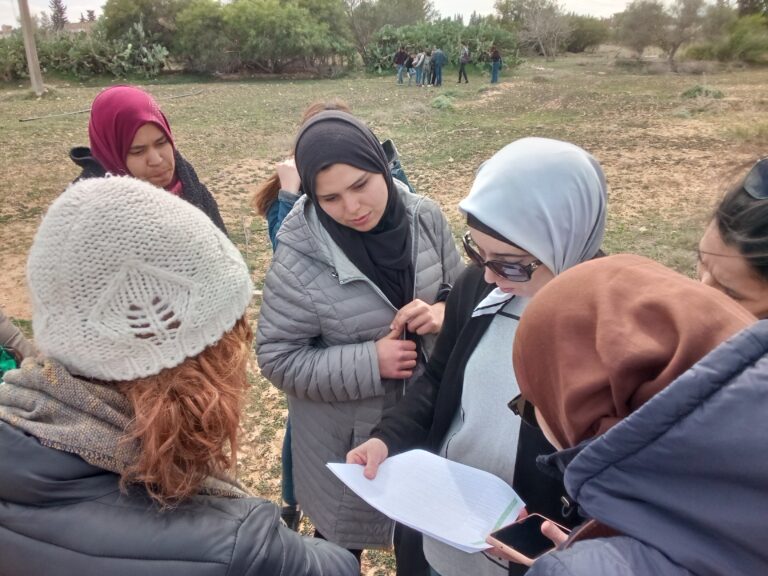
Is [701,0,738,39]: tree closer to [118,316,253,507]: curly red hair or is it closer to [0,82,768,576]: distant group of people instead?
[0,82,768,576]: distant group of people

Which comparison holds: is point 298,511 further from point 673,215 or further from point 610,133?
point 610,133

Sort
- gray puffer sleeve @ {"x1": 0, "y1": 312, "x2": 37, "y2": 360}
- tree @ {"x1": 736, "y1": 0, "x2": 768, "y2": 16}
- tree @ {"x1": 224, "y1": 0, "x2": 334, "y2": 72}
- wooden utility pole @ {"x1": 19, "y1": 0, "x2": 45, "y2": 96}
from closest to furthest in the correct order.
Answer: gray puffer sleeve @ {"x1": 0, "y1": 312, "x2": 37, "y2": 360} < wooden utility pole @ {"x1": 19, "y1": 0, "x2": 45, "y2": 96} < tree @ {"x1": 224, "y1": 0, "x2": 334, "y2": 72} < tree @ {"x1": 736, "y1": 0, "x2": 768, "y2": 16}

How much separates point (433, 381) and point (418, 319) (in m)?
0.20

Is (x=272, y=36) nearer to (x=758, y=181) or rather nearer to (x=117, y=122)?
(x=117, y=122)

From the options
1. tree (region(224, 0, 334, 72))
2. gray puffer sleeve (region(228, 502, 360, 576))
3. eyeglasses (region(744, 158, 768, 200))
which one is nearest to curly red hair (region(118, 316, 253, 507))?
gray puffer sleeve (region(228, 502, 360, 576))

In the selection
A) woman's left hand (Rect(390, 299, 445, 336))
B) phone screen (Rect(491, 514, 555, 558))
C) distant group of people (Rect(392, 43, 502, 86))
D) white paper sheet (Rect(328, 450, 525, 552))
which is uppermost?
distant group of people (Rect(392, 43, 502, 86))

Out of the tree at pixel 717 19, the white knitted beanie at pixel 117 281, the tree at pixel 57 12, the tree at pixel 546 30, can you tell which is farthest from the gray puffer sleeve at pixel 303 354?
the tree at pixel 57 12

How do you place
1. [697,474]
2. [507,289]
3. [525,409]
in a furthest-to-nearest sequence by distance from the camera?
[507,289] < [525,409] < [697,474]

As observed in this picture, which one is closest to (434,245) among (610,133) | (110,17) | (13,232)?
(13,232)

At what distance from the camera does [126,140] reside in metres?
2.44

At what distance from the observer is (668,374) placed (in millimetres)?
699

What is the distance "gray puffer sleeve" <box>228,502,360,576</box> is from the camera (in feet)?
2.89

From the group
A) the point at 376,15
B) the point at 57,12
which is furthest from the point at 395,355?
the point at 57,12

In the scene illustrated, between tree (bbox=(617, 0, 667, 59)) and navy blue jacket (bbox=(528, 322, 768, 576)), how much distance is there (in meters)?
34.4
